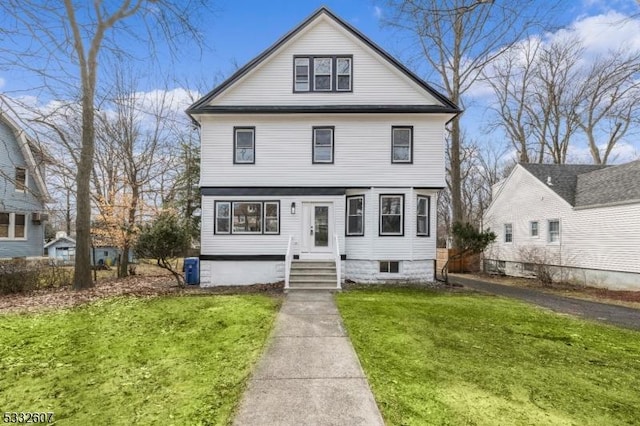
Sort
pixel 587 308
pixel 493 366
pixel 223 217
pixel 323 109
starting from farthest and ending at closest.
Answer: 1. pixel 223 217
2. pixel 323 109
3. pixel 587 308
4. pixel 493 366

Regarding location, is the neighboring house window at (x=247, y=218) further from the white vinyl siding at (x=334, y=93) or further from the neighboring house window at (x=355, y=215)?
the white vinyl siding at (x=334, y=93)

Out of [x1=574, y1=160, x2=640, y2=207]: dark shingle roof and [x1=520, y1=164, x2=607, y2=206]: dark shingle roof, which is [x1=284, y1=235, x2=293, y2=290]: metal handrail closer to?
[x1=574, y1=160, x2=640, y2=207]: dark shingle roof

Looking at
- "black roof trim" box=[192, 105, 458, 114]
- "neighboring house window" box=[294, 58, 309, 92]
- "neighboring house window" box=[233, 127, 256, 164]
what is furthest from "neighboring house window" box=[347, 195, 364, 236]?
"neighboring house window" box=[294, 58, 309, 92]

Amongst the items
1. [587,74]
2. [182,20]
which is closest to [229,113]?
[182,20]

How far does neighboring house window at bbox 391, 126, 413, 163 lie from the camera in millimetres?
13578

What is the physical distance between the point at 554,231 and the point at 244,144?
1571cm

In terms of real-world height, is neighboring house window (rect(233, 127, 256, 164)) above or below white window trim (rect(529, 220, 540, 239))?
above

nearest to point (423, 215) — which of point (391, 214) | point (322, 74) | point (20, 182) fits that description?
point (391, 214)

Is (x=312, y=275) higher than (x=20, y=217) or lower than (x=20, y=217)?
lower

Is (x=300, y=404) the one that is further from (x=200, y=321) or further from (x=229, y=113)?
(x=229, y=113)

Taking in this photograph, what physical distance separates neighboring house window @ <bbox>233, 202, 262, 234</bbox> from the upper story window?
15.6 ft

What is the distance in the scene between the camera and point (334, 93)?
13.8 meters

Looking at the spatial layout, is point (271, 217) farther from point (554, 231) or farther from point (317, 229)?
point (554, 231)

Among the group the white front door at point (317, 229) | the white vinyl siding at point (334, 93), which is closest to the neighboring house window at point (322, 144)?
the white vinyl siding at point (334, 93)
